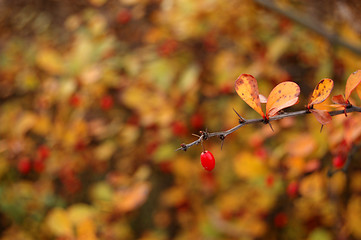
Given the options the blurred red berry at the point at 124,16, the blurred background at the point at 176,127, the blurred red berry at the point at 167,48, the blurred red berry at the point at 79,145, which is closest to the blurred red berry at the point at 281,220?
the blurred background at the point at 176,127

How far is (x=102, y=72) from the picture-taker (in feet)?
5.50

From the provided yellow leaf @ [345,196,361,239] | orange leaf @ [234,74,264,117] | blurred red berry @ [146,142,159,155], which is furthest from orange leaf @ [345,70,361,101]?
blurred red berry @ [146,142,159,155]

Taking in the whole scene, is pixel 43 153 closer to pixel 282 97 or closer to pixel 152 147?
pixel 152 147

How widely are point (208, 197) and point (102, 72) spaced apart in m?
0.98

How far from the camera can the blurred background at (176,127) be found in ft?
4.51

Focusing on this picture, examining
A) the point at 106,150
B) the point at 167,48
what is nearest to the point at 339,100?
the point at 167,48

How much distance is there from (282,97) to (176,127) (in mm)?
1198

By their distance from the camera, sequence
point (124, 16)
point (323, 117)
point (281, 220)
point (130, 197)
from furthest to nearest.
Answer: point (124, 16) < point (281, 220) < point (130, 197) < point (323, 117)

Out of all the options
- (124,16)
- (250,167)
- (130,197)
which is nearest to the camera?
(250,167)

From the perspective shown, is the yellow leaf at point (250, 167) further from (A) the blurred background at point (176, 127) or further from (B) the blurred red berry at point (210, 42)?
(B) the blurred red berry at point (210, 42)

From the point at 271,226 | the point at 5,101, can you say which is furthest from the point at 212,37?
the point at 5,101

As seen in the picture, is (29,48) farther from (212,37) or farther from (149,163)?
(212,37)

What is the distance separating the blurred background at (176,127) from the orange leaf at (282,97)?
62 centimetres

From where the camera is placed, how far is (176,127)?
171 centimetres
